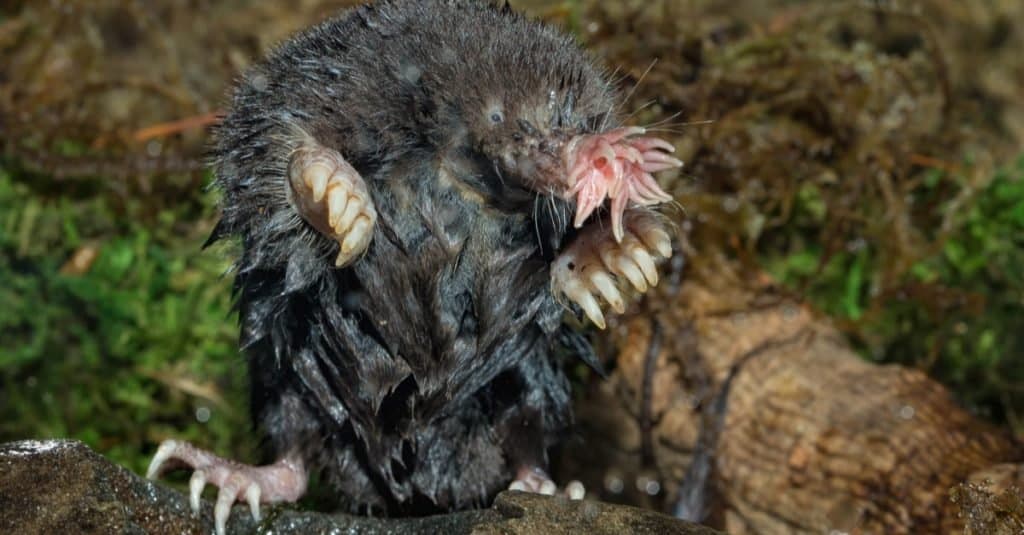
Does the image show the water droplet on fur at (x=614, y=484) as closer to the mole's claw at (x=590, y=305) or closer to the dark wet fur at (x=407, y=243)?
the dark wet fur at (x=407, y=243)

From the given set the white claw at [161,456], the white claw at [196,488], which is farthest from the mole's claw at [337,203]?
the white claw at [161,456]

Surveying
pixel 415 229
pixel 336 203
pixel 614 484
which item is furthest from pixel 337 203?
pixel 614 484

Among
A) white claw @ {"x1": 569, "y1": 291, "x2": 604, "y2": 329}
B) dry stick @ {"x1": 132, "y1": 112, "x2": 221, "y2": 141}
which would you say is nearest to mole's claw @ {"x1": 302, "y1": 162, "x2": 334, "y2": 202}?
white claw @ {"x1": 569, "y1": 291, "x2": 604, "y2": 329}

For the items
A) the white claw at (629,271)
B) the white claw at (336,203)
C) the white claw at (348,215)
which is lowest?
the white claw at (629,271)

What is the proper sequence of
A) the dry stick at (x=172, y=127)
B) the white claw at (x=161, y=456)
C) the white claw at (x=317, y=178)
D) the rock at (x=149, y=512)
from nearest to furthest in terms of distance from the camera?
the rock at (x=149, y=512) < the white claw at (x=317, y=178) < the white claw at (x=161, y=456) < the dry stick at (x=172, y=127)

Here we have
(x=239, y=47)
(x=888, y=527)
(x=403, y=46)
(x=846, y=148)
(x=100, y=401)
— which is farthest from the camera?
(x=239, y=47)

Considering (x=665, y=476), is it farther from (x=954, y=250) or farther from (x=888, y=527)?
(x=954, y=250)

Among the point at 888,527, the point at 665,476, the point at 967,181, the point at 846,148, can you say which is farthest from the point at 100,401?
the point at 967,181
